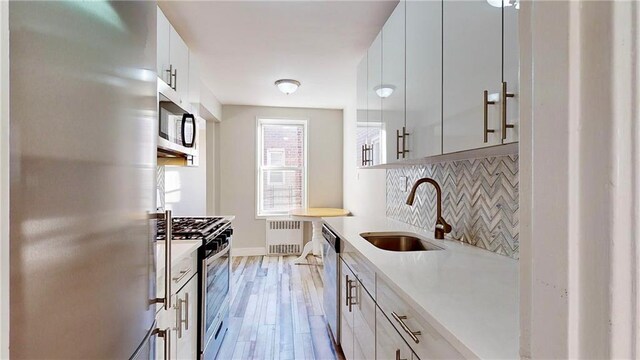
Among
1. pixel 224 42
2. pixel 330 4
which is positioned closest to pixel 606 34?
pixel 330 4

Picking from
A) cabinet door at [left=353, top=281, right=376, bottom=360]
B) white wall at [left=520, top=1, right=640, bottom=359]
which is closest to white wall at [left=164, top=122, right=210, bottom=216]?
cabinet door at [left=353, top=281, right=376, bottom=360]

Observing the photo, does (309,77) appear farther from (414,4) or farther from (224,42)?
(414,4)

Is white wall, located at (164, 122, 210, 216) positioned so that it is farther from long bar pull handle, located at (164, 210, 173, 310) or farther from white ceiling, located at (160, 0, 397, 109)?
long bar pull handle, located at (164, 210, 173, 310)

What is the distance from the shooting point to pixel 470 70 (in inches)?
46.0

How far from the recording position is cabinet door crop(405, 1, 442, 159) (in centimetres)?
140

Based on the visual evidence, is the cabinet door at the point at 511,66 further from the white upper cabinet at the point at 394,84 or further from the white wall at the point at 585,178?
the white upper cabinet at the point at 394,84

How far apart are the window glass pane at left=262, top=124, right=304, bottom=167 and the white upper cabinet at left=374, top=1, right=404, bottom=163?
3212 mm

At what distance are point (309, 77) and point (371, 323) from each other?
2.80 metres

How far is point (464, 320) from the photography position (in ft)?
2.61

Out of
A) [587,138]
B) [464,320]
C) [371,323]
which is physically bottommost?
[371,323]

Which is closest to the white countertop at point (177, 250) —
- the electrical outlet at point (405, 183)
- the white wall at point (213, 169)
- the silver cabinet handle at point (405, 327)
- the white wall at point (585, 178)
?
the silver cabinet handle at point (405, 327)

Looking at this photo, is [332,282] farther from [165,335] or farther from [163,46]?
[163,46]

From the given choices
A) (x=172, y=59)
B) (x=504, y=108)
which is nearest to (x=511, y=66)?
(x=504, y=108)

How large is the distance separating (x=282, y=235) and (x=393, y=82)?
3.63 metres
